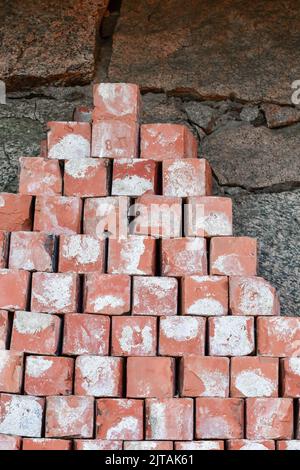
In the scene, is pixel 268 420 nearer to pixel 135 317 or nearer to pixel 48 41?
pixel 135 317

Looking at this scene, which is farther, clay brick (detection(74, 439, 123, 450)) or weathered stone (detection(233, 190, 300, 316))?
weathered stone (detection(233, 190, 300, 316))

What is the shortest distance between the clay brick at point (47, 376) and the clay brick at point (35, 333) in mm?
25

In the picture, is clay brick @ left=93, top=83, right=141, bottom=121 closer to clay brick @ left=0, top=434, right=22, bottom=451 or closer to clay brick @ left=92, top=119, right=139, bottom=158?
clay brick @ left=92, top=119, right=139, bottom=158

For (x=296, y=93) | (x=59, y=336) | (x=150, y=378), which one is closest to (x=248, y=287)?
(x=150, y=378)

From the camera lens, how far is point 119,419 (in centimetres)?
240

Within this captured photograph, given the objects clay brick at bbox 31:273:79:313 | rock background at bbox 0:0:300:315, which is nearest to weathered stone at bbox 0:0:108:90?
rock background at bbox 0:0:300:315

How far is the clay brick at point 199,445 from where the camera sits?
239 cm

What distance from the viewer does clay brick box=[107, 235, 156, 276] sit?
2.51 meters

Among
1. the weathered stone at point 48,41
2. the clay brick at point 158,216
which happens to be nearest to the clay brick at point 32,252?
the clay brick at point 158,216

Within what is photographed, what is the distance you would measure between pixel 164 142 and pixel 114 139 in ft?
0.45

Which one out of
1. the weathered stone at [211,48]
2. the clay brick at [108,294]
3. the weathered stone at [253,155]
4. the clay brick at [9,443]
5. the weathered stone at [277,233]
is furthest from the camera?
the weathered stone at [211,48]

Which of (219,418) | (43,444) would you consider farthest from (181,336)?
(43,444)

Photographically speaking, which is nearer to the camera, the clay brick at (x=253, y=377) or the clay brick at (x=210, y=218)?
the clay brick at (x=253, y=377)

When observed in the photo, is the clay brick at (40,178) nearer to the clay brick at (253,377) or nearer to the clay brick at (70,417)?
the clay brick at (70,417)
